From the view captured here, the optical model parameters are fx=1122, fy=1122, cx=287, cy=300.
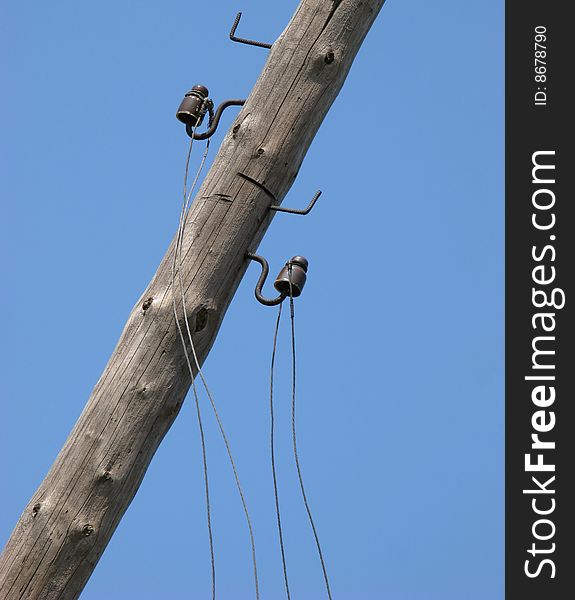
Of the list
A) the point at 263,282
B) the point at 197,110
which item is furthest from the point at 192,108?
the point at 263,282

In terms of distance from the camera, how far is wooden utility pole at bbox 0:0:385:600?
1.86 m

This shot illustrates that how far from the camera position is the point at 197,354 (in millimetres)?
1943

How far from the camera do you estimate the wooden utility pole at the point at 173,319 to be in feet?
6.11

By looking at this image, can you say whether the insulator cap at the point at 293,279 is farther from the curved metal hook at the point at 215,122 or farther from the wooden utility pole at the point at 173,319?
the curved metal hook at the point at 215,122

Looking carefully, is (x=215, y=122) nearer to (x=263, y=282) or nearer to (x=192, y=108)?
(x=192, y=108)

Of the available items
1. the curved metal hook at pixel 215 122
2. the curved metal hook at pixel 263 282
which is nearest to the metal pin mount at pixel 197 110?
the curved metal hook at pixel 215 122

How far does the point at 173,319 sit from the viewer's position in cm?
191

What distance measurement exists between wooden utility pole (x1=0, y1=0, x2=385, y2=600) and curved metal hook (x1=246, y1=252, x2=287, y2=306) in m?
0.02

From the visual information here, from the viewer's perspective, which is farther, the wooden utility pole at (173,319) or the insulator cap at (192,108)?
the insulator cap at (192,108)

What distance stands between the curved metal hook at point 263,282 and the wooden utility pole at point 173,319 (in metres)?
0.02

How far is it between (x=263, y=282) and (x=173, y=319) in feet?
0.62

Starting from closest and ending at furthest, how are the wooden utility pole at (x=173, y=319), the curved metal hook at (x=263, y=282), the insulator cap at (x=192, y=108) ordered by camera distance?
the wooden utility pole at (x=173, y=319) → the curved metal hook at (x=263, y=282) → the insulator cap at (x=192, y=108)

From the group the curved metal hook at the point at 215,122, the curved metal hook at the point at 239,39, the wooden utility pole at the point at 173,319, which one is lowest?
the wooden utility pole at the point at 173,319

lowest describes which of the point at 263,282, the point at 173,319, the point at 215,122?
the point at 173,319
